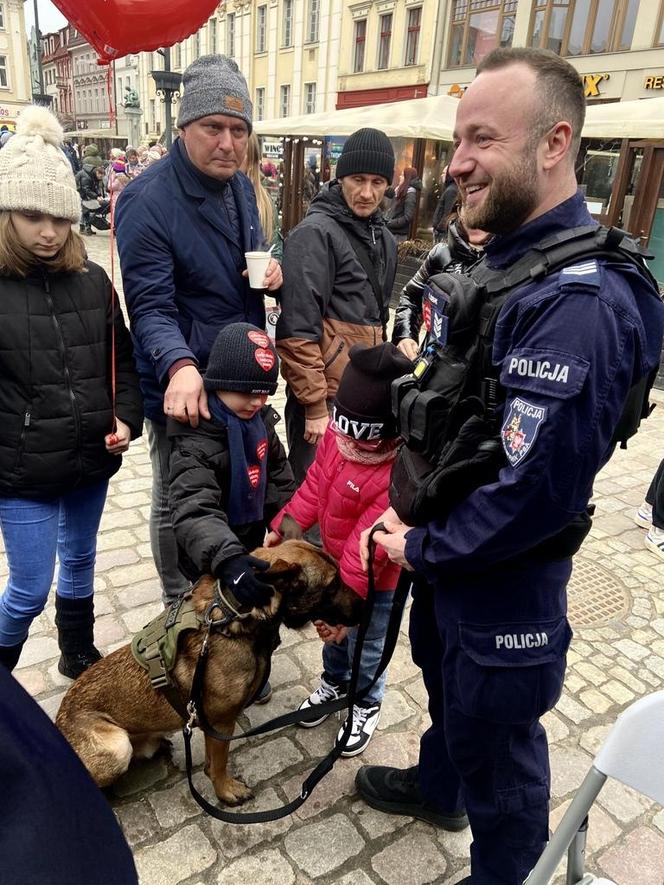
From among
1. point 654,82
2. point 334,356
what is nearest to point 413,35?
point 654,82

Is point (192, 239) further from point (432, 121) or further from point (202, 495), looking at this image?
point (432, 121)

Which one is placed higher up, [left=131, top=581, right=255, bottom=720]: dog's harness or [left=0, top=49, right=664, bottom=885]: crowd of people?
[left=0, top=49, right=664, bottom=885]: crowd of people

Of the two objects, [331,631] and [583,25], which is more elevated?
[583,25]

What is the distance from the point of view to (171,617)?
2.53 meters

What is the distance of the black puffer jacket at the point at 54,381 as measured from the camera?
2545 mm

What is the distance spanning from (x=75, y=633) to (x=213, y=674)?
3.72 ft

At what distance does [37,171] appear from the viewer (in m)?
2.47

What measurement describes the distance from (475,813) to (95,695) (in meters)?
1.44

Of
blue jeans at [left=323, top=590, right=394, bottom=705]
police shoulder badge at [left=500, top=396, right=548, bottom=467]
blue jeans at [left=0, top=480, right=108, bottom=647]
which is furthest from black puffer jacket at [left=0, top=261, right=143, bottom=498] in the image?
police shoulder badge at [left=500, top=396, right=548, bottom=467]

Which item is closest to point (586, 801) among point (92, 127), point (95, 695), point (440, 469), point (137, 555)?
point (440, 469)

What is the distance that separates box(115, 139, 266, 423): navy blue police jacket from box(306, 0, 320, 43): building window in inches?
1482

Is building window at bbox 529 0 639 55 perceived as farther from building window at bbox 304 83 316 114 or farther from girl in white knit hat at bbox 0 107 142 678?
girl in white knit hat at bbox 0 107 142 678

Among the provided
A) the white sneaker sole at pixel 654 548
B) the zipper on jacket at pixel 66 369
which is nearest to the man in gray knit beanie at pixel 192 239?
the zipper on jacket at pixel 66 369

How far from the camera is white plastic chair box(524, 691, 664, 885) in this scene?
59.3 inches
